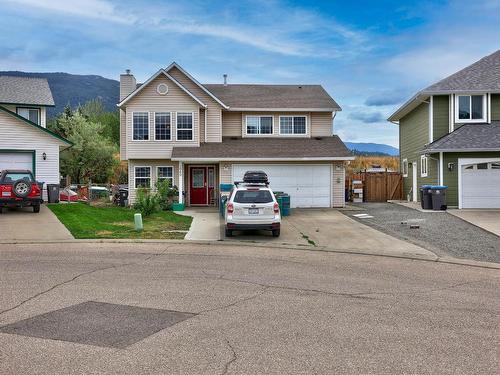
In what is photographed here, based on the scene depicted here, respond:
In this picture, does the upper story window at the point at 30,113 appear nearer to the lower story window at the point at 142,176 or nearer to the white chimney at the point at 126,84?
the white chimney at the point at 126,84

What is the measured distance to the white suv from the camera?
15742 millimetres

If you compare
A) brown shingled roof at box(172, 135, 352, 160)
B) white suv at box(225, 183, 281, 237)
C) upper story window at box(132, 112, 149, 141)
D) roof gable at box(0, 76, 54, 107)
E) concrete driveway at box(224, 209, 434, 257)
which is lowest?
concrete driveway at box(224, 209, 434, 257)

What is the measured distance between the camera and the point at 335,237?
53.9ft

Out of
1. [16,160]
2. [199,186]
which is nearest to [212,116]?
[199,186]

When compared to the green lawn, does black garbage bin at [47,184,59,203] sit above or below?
above

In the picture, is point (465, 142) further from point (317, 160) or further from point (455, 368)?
point (455, 368)

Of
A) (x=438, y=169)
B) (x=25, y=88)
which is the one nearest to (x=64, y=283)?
(x=438, y=169)

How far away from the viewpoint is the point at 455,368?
519 cm

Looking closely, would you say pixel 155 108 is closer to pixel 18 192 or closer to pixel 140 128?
pixel 140 128

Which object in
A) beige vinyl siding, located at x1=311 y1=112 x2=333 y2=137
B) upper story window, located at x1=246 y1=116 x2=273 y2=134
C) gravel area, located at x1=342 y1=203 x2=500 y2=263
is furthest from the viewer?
beige vinyl siding, located at x1=311 y1=112 x2=333 y2=137

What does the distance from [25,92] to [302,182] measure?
741 inches

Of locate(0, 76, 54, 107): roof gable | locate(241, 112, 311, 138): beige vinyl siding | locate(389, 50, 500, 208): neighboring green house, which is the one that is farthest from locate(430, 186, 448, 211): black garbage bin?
locate(0, 76, 54, 107): roof gable

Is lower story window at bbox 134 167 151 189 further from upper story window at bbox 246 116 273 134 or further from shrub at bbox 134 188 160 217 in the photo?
shrub at bbox 134 188 160 217

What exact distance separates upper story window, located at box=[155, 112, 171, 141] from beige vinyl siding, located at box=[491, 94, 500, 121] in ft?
57.0
